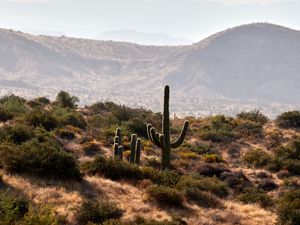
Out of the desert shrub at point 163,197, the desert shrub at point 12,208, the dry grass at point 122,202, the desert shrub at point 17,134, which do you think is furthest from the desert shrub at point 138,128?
the desert shrub at point 12,208

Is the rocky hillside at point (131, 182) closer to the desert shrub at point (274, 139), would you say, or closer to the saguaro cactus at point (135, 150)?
the desert shrub at point (274, 139)

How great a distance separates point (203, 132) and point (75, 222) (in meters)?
21.9

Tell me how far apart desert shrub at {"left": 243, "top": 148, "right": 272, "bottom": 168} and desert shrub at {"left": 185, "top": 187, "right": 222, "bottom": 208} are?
10.2m

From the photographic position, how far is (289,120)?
36719 millimetres

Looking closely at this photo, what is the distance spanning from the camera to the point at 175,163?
934 inches

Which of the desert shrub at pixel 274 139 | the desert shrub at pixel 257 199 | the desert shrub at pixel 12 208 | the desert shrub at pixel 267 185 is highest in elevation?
the desert shrub at pixel 12 208

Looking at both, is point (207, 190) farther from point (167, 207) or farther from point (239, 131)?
point (239, 131)

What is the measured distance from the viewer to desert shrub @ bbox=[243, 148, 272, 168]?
25.4 m

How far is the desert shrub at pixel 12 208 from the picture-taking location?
34.0 feet

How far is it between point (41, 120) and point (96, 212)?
16373 millimetres

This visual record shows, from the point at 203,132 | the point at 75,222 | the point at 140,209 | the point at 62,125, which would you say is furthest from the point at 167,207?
the point at 203,132

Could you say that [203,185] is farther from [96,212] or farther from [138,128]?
[138,128]

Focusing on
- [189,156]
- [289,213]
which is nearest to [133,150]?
[189,156]

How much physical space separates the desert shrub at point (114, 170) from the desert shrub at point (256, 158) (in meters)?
10.3
